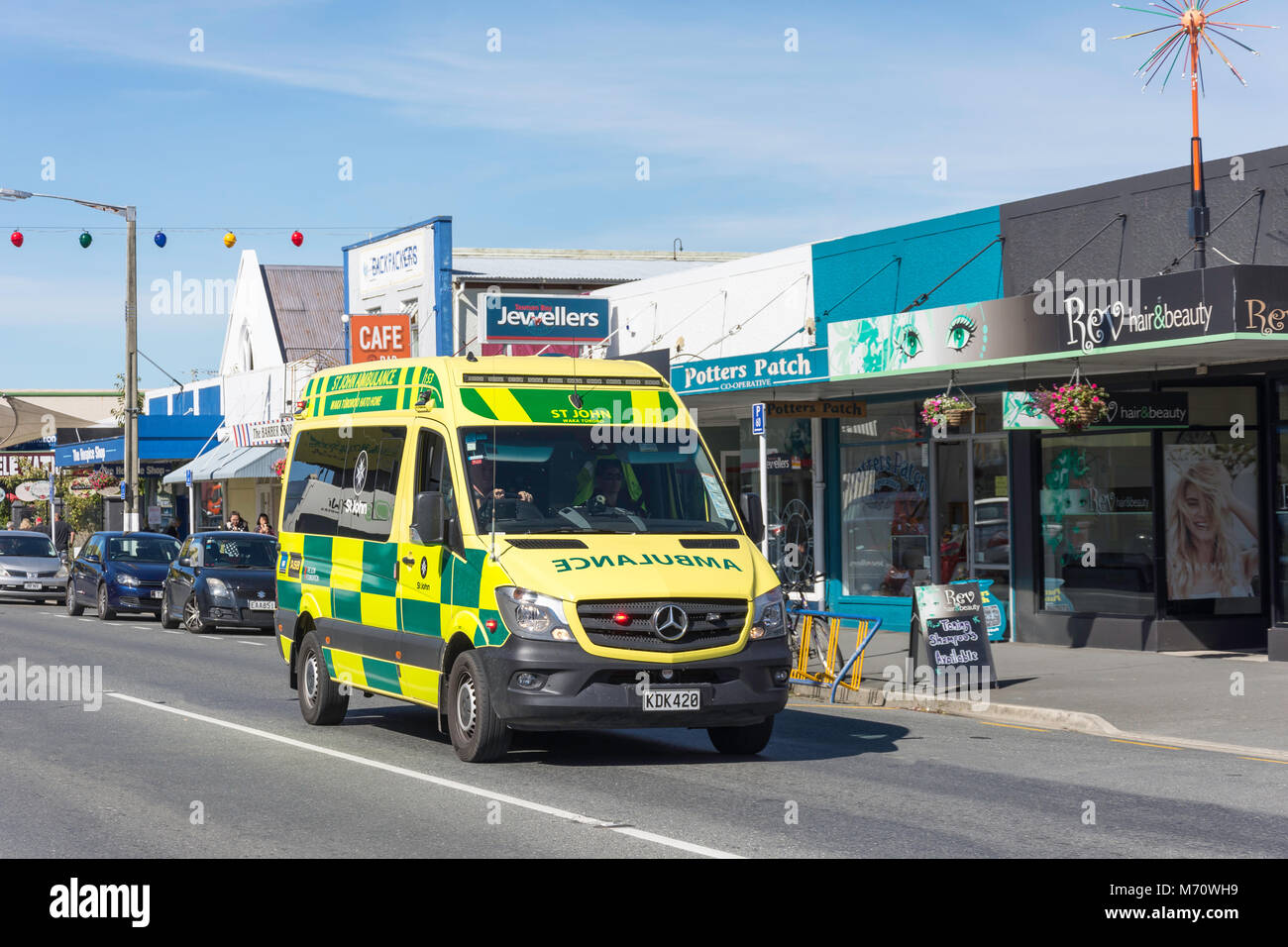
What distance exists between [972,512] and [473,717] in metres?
12.1

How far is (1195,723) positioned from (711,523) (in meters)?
4.85

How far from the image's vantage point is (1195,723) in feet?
44.2

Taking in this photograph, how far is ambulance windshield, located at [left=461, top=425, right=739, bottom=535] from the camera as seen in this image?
11102 mm

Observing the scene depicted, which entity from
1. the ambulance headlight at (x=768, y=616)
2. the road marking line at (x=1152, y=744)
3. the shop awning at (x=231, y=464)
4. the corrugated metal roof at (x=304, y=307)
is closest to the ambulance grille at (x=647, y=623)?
the ambulance headlight at (x=768, y=616)

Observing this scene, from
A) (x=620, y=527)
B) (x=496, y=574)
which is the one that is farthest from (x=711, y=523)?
(x=496, y=574)

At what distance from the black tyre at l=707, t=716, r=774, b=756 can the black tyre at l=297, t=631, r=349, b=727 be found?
11.0 feet

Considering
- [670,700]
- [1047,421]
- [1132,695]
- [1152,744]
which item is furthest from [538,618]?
[1047,421]

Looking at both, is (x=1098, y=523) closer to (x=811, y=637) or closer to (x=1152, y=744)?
(x=811, y=637)

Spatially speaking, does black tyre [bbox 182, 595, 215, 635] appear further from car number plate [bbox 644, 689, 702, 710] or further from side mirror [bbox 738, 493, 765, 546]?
car number plate [bbox 644, 689, 702, 710]

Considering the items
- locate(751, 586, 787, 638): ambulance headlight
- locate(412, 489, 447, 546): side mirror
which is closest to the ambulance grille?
locate(751, 586, 787, 638): ambulance headlight

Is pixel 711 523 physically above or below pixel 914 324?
below

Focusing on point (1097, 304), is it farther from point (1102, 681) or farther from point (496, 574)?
point (496, 574)

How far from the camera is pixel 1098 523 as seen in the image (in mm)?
19781
